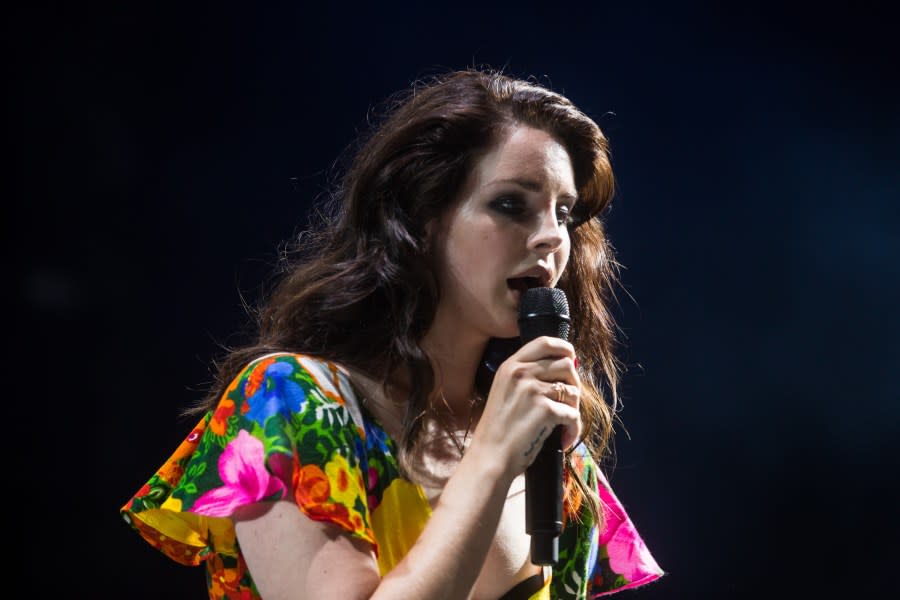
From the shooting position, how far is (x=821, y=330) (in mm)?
2525

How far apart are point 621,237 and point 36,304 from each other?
146 centimetres

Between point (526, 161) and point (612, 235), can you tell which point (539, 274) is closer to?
point (526, 161)

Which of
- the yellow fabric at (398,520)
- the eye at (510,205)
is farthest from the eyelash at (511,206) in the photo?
the yellow fabric at (398,520)

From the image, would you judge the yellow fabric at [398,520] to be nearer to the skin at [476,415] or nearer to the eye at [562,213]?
the skin at [476,415]

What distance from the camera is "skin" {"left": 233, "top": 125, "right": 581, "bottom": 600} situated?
111 cm

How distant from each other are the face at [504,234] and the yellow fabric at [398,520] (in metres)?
0.28

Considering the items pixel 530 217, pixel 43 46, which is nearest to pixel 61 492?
pixel 43 46

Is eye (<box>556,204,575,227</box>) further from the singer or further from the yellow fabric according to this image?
the yellow fabric

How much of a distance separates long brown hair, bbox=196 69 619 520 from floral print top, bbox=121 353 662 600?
0.08 metres

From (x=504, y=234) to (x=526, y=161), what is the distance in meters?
0.15

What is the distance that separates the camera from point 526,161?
1461 mm

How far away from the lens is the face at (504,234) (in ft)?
4.54

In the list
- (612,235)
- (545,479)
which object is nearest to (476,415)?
(545,479)

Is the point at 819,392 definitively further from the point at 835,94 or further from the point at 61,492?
the point at 61,492
